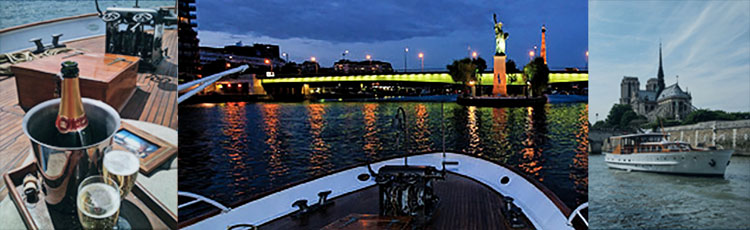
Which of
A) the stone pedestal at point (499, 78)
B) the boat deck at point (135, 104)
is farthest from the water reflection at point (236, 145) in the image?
the stone pedestal at point (499, 78)

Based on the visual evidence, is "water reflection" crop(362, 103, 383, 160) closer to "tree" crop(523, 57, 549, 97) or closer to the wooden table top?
the wooden table top

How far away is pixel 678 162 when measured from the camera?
1.90 metres

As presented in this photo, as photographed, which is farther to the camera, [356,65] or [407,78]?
[356,65]

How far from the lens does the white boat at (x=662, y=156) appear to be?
1.83 meters

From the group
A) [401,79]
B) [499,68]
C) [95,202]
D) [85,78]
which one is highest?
[499,68]

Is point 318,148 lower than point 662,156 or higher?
lower

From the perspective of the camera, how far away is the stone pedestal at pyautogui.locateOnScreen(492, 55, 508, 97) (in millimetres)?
38500

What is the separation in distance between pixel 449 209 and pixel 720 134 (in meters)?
2.50

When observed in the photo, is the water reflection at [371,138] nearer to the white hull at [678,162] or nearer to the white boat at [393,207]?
the white boat at [393,207]

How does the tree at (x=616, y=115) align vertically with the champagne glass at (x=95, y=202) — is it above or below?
above

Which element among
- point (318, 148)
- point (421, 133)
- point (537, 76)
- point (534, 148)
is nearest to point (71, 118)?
point (318, 148)

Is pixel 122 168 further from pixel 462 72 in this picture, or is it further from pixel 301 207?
pixel 462 72

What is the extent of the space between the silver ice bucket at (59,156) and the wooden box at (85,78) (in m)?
0.06

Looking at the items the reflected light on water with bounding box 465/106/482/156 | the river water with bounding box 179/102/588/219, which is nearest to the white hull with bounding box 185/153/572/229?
the river water with bounding box 179/102/588/219
